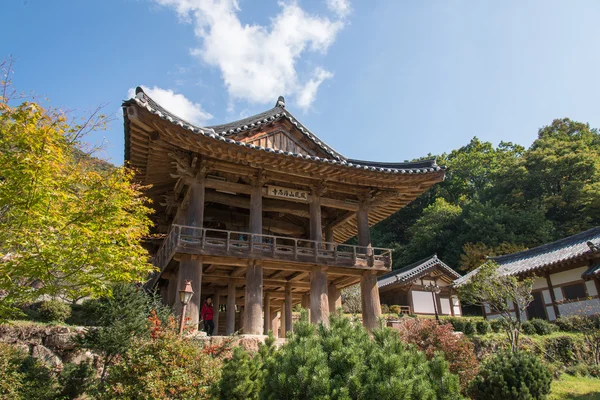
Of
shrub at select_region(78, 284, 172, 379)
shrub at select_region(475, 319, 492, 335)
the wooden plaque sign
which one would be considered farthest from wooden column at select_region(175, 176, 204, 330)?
shrub at select_region(475, 319, 492, 335)

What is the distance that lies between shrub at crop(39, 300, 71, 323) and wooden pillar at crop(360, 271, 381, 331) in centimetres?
1031

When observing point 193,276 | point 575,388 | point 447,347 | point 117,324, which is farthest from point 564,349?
point 117,324

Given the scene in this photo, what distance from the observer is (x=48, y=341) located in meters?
11.1

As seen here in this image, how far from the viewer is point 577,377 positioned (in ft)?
43.1

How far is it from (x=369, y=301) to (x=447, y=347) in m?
4.78

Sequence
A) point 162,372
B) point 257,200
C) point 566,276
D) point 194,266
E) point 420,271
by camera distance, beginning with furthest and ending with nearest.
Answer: point 420,271, point 566,276, point 257,200, point 194,266, point 162,372

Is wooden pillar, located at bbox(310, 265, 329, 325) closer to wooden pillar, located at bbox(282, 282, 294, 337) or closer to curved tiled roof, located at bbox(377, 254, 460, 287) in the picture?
wooden pillar, located at bbox(282, 282, 294, 337)

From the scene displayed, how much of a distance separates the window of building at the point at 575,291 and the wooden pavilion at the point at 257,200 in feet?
40.1

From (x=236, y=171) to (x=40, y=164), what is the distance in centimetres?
781

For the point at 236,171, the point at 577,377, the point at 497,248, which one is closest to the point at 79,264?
the point at 236,171

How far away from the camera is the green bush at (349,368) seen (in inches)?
181

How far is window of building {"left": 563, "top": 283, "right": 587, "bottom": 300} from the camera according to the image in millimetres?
21547

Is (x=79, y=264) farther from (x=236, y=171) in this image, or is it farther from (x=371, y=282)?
(x=371, y=282)

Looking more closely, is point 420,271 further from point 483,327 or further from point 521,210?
point 521,210
